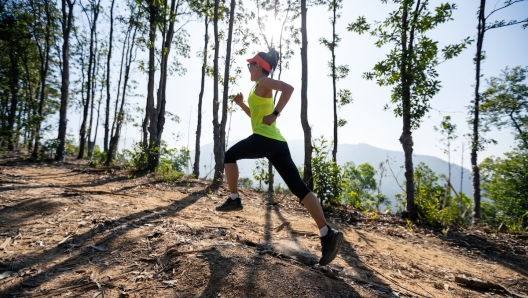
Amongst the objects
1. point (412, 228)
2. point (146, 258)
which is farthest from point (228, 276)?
point (412, 228)

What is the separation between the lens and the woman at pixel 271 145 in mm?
2592

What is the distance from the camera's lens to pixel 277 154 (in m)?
2.80

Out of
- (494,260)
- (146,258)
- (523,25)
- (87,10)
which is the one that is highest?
(87,10)

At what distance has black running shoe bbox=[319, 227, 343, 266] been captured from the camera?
2.47m

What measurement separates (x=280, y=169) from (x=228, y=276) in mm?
1203

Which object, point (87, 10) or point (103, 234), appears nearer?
point (103, 234)

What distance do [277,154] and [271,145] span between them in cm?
13

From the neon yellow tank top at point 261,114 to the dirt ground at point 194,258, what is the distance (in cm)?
130

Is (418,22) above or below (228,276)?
above

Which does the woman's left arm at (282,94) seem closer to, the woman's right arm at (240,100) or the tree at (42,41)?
the woman's right arm at (240,100)

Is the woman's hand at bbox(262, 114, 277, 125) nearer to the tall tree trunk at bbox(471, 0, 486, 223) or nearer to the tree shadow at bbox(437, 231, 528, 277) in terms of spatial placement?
the tree shadow at bbox(437, 231, 528, 277)

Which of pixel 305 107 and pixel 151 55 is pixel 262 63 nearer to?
pixel 305 107

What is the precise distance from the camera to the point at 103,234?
3068 millimetres

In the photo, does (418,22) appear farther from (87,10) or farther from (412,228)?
(87,10)
